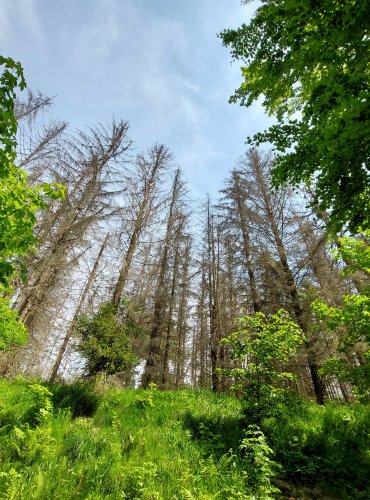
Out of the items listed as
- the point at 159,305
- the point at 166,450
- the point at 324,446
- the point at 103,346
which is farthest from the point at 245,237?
the point at 166,450

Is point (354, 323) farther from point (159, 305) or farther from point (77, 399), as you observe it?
point (159, 305)

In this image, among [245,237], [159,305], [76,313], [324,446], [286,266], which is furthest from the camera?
[76,313]

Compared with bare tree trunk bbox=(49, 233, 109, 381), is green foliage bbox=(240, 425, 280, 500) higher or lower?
lower

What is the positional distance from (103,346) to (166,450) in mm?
3980

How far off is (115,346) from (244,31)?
26.4ft

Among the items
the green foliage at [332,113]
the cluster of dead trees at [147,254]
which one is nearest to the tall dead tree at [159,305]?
the cluster of dead trees at [147,254]

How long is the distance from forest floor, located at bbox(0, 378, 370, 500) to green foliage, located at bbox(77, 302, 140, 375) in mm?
783

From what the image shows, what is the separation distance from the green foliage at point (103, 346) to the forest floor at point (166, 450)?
78cm

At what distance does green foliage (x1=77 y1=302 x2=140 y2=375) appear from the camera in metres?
7.80

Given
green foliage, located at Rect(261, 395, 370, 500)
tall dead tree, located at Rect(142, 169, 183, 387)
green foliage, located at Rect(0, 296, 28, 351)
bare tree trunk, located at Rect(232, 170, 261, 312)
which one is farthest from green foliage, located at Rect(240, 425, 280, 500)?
bare tree trunk, located at Rect(232, 170, 261, 312)

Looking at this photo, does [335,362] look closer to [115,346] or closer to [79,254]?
[115,346]

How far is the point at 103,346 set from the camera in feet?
26.1

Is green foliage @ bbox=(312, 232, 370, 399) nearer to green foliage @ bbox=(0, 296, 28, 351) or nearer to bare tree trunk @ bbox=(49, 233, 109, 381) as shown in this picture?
green foliage @ bbox=(0, 296, 28, 351)

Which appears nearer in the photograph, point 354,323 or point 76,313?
point 354,323
